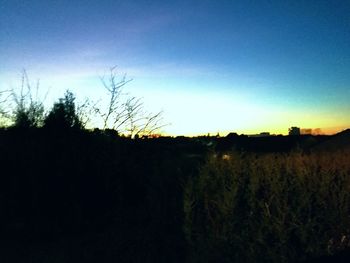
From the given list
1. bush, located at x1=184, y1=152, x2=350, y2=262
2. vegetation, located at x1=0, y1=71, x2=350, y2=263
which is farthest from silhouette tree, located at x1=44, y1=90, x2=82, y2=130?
bush, located at x1=184, y1=152, x2=350, y2=262

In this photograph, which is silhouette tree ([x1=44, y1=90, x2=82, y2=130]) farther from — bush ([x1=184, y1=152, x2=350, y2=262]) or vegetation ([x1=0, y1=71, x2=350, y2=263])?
bush ([x1=184, y1=152, x2=350, y2=262])

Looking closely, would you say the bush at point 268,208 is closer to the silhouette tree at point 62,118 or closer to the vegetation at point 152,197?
the vegetation at point 152,197

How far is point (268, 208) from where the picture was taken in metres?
7.89

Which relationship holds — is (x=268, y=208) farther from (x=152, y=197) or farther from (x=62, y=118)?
(x=62, y=118)

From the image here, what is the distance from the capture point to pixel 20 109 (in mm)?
16703

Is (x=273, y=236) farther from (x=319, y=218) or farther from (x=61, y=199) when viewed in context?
(x=61, y=199)

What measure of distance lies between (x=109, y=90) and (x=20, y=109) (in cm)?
351

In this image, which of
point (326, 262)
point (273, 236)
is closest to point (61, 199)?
point (273, 236)

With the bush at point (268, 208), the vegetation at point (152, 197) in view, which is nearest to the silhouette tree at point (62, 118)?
the vegetation at point (152, 197)

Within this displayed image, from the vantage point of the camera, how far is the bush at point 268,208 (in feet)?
23.9

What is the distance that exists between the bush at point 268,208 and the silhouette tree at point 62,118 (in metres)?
7.80

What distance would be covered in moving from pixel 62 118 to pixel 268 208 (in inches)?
413

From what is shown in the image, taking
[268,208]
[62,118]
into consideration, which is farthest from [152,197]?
[62,118]

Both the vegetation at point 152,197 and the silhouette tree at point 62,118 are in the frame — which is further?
the silhouette tree at point 62,118
